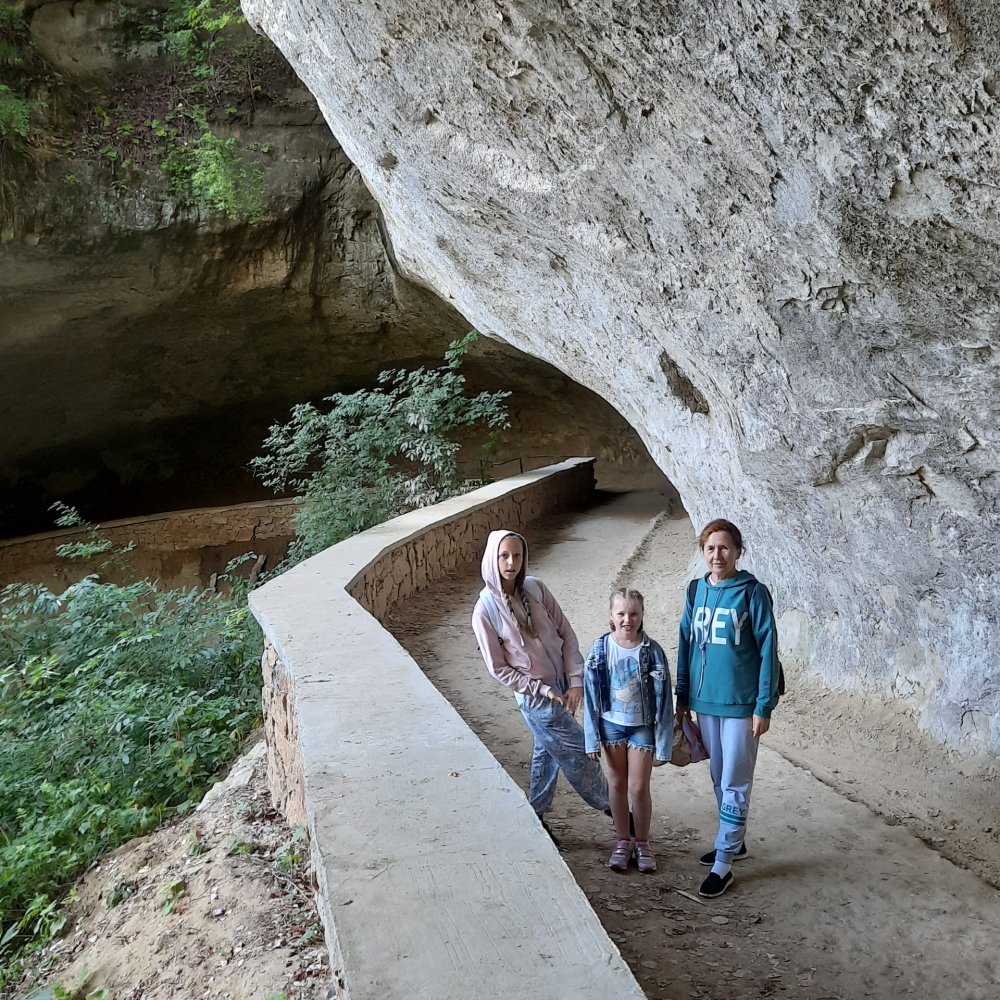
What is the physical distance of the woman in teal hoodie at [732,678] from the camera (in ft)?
9.96

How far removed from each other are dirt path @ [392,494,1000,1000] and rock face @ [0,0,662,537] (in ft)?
30.8

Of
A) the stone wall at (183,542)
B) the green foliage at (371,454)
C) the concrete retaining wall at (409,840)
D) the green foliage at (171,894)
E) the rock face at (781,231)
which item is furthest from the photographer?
the stone wall at (183,542)

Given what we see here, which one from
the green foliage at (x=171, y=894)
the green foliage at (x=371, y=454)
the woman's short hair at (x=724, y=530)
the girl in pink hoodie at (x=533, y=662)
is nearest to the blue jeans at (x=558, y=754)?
the girl in pink hoodie at (x=533, y=662)

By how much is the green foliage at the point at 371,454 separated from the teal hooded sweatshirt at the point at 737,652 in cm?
561

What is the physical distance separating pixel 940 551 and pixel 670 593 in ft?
11.3

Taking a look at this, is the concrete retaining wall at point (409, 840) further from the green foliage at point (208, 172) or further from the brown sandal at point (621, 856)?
the green foliage at point (208, 172)

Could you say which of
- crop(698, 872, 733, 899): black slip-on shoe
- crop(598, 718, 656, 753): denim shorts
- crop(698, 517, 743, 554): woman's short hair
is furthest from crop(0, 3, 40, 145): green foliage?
crop(698, 872, 733, 899): black slip-on shoe

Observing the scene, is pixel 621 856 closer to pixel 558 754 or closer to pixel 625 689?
pixel 558 754

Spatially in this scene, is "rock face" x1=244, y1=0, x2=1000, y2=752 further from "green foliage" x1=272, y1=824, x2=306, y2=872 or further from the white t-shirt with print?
"green foliage" x1=272, y1=824, x2=306, y2=872

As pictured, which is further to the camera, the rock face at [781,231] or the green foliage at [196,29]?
the green foliage at [196,29]

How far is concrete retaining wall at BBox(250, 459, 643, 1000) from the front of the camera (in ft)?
5.58

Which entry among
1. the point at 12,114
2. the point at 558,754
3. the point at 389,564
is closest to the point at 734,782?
the point at 558,754

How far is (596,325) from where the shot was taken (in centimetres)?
627

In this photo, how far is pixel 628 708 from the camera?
9.93 ft
